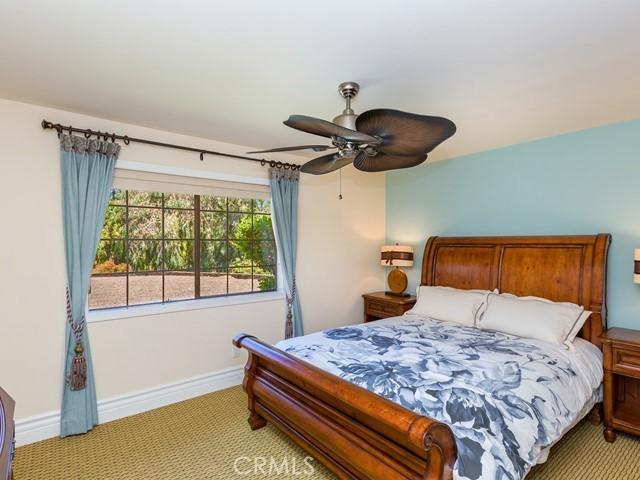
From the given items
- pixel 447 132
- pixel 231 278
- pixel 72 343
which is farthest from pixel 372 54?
pixel 72 343

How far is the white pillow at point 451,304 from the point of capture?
3.28 m

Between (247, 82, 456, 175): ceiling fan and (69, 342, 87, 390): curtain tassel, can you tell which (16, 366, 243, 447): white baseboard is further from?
(247, 82, 456, 175): ceiling fan

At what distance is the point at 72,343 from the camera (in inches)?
106

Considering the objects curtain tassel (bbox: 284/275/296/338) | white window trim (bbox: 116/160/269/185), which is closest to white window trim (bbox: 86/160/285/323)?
white window trim (bbox: 116/160/269/185)

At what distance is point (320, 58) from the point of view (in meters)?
1.96

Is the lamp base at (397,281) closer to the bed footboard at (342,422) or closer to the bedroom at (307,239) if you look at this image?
the bedroom at (307,239)

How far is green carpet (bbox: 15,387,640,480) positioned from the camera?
87.2 inches

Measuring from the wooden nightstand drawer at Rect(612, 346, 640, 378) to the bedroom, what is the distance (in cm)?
1

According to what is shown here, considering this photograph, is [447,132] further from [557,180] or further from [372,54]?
[557,180]

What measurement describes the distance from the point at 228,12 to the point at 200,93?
0.95m

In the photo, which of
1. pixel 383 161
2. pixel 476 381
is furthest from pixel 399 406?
pixel 383 161

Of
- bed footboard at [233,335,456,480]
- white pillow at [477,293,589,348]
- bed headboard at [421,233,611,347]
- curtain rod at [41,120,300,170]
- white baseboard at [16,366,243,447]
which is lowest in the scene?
white baseboard at [16,366,243,447]

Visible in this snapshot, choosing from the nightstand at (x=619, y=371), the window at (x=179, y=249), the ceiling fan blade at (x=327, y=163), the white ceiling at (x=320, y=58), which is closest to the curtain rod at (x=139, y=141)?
the white ceiling at (x=320, y=58)

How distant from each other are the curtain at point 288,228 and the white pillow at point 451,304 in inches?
49.0
